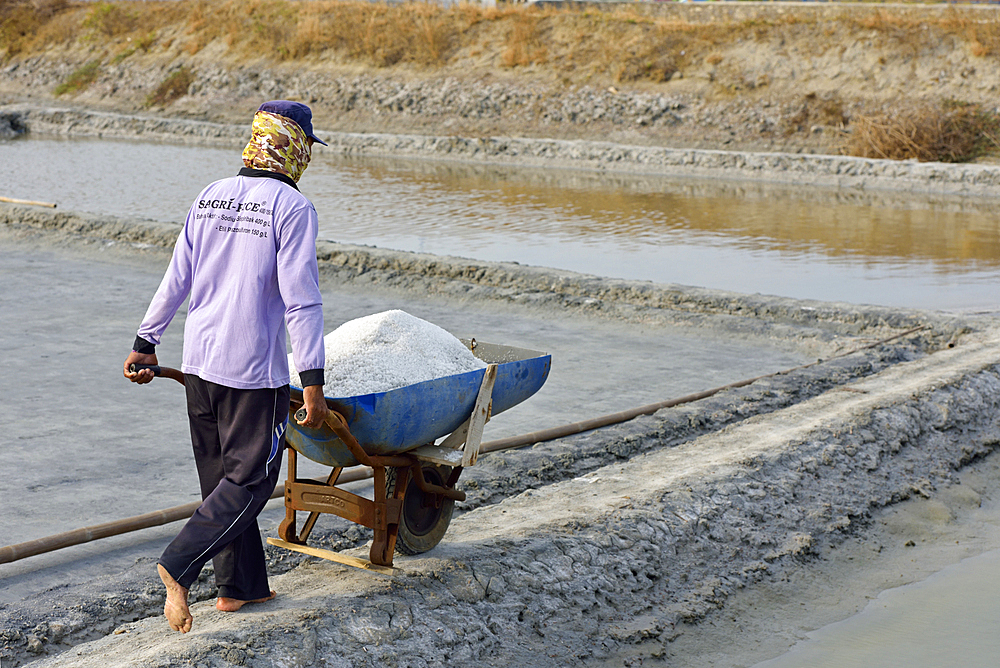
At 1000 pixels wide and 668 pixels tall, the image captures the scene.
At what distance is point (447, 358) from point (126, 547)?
56.0 inches

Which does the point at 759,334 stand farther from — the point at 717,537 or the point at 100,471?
the point at 100,471

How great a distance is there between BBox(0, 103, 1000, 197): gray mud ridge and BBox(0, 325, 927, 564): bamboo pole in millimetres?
13332

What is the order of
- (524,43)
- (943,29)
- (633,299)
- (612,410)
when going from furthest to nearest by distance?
(524,43)
(943,29)
(633,299)
(612,410)

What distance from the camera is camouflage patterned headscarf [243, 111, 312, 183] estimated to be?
2906mm

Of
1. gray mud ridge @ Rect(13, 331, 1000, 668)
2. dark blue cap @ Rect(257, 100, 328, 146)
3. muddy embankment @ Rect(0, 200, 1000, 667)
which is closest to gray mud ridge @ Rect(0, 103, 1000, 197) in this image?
muddy embankment @ Rect(0, 200, 1000, 667)

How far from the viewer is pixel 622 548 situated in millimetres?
3910

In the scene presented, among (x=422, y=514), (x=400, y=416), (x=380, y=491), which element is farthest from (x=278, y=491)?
(x=400, y=416)

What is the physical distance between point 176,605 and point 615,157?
778 inches

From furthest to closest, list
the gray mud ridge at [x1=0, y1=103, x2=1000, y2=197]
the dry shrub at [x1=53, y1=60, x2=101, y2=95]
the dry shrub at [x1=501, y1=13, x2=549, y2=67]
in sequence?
the dry shrub at [x1=53, y1=60, x2=101, y2=95] < the dry shrub at [x1=501, y1=13, x2=549, y2=67] < the gray mud ridge at [x1=0, y1=103, x2=1000, y2=197]

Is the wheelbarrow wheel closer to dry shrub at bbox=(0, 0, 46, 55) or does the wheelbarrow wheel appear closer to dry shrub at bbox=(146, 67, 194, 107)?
dry shrub at bbox=(146, 67, 194, 107)

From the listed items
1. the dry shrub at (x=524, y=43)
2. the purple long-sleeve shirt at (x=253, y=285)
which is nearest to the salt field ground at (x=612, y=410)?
the purple long-sleeve shirt at (x=253, y=285)

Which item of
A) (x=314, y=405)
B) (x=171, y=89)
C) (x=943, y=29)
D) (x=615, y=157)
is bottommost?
(x=314, y=405)

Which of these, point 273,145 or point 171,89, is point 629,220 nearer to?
point 273,145

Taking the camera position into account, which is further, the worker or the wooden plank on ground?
the wooden plank on ground
